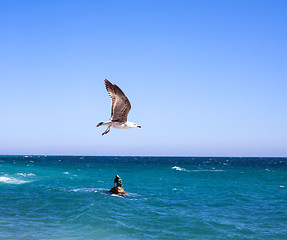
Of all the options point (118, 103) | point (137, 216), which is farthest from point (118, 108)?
point (137, 216)

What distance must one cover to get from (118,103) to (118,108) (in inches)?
5.1

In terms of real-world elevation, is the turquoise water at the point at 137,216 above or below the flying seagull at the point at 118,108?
below

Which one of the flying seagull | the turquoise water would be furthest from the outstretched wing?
the turquoise water

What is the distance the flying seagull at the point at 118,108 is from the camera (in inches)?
303

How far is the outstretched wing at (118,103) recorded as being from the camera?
768 cm

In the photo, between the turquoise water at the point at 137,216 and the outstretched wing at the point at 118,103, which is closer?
the outstretched wing at the point at 118,103

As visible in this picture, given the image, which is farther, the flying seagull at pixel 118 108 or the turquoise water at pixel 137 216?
the turquoise water at pixel 137 216

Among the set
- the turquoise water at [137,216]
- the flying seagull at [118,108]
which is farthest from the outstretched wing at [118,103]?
the turquoise water at [137,216]

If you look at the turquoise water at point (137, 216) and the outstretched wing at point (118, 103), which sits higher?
the outstretched wing at point (118, 103)

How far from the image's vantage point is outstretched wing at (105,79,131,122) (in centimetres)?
768

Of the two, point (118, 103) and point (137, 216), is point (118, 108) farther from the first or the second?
point (137, 216)

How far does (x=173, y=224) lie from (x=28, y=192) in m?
18.4

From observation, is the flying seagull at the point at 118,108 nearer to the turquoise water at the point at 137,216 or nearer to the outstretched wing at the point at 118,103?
the outstretched wing at the point at 118,103

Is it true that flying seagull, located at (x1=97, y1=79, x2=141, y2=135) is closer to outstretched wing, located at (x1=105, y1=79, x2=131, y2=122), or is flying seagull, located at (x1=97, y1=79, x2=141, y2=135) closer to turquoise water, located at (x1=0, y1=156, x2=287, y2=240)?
outstretched wing, located at (x1=105, y1=79, x2=131, y2=122)
